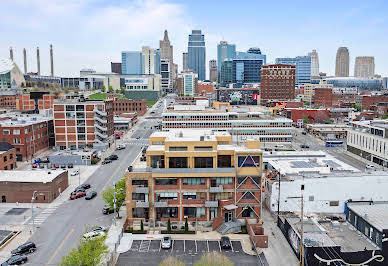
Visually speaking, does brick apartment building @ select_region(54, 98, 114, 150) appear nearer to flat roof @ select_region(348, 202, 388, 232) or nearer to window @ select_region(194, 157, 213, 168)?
window @ select_region(194, 157, 213, 168)

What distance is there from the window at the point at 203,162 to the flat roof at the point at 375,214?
58.9 feet

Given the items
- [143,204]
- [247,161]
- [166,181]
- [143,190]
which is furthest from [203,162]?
[143,204]

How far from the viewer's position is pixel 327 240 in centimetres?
3766

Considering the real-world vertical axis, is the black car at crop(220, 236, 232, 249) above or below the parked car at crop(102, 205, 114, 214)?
below

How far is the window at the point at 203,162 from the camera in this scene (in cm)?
4778

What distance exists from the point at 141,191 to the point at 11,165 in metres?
45.1

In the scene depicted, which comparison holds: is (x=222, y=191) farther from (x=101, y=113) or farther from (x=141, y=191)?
(x=101, y=113)

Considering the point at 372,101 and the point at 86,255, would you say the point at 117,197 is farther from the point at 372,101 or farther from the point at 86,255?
the point at 372,101

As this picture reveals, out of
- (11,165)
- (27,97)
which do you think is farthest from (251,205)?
(27,97)

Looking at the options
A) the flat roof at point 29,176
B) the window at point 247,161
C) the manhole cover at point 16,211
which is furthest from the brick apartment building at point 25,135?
the window at point 247,161

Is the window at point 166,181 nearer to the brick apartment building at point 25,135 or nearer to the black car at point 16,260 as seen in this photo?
the black car at point 16,260

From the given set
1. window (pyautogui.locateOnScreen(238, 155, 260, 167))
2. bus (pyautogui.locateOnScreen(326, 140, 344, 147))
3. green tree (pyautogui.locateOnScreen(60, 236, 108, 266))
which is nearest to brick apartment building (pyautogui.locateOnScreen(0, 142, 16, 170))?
green tree (pyautogui.locateOnScreen(60, 236, 108, 266))

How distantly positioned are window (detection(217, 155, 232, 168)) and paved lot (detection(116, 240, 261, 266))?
1014 cm

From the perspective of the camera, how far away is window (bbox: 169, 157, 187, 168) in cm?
4775
